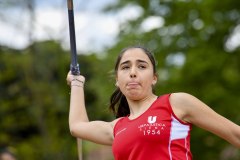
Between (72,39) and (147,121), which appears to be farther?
(72,39)

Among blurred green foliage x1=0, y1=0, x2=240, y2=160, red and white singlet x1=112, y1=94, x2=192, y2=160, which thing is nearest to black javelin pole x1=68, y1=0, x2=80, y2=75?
red and white singlet x1=112, y1=94, x2=192, y2=160

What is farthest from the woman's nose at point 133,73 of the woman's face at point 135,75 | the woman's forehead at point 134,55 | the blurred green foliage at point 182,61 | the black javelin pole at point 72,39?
the blurred green foliage at point 182,61

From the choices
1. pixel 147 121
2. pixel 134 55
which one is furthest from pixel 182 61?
pixel 147 121

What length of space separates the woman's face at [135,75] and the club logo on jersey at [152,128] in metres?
0.28

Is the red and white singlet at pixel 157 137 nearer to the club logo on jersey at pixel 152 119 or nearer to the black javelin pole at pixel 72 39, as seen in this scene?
the club logo on jersey at pixel 152 119

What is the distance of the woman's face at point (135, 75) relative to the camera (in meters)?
4.54

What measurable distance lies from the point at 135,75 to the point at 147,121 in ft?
1.10

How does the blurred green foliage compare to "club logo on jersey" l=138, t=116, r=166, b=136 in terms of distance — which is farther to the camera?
the blurred green foliage

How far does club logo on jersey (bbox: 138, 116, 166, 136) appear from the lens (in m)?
4.25

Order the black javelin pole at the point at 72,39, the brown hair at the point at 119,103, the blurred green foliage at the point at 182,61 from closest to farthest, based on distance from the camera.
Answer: the brown hair at the point at 119,103, the black javelin pole at the point at 72,39, the blurred green foliage at the point at 182,61

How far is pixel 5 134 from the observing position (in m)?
27.9

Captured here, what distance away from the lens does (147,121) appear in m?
4.35

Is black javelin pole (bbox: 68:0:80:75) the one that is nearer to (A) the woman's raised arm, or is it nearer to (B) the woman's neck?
(A) the woman's raised arm

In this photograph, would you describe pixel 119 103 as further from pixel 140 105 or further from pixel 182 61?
pixel 182 61
